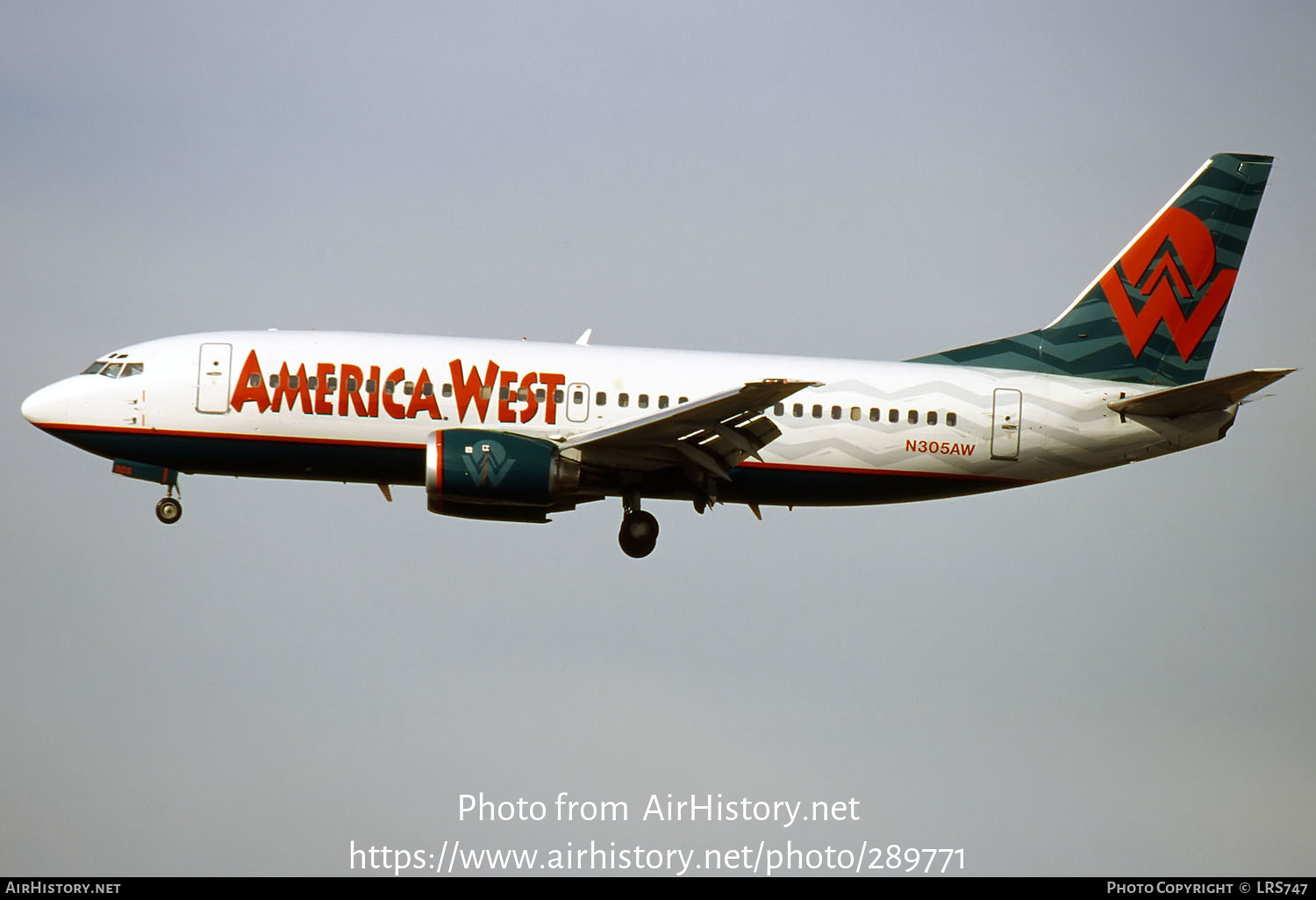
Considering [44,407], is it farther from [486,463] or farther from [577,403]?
[577,403]

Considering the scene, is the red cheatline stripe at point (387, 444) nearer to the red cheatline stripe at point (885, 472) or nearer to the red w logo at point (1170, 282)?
the red cheatline stripe at point (885, 472)

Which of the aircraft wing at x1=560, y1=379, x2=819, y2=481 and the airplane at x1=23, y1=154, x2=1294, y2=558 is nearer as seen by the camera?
the aircraft wing at x1=560, y1=379, x2=819, y2=481

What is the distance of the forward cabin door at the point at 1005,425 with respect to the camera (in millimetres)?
36438

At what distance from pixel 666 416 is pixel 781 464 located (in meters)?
4.04

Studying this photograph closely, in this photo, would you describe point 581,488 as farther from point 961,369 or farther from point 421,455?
point 961,369

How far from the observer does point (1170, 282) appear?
1537 inches

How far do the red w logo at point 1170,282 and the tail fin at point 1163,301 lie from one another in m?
0.02

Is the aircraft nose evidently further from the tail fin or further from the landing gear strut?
the tail fin

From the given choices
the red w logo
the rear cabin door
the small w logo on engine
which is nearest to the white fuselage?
the rear cabin door

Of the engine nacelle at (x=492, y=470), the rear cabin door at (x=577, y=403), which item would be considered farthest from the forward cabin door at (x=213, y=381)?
the rear cabin door at (x=577, y=403)

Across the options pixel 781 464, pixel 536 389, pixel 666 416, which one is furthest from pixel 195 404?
pixel 781 464

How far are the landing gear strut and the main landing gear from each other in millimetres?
9321

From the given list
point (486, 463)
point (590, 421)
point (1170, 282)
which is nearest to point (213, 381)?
point (486, 463)

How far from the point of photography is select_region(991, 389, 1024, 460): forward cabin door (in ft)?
120
